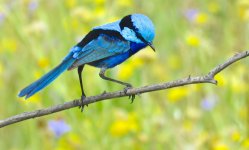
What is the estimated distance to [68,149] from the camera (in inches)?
150

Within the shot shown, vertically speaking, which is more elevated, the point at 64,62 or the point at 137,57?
the point at 137,57

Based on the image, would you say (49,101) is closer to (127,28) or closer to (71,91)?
(71,91)

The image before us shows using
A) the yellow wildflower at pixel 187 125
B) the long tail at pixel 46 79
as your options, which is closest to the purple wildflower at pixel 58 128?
the yellow wildflower at pixel 187 125

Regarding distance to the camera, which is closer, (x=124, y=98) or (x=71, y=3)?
(x=124, y=98)

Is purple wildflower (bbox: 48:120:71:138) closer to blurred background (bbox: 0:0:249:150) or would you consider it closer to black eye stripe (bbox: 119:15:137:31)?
blurred background (bbox: 0:0:249:150)

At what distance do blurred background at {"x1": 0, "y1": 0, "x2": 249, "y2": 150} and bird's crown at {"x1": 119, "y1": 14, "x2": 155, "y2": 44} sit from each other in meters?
1.32

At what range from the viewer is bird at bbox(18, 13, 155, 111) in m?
2.12

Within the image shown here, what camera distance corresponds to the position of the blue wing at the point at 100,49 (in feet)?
7.18

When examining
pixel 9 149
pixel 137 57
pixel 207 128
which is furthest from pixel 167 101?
pixel 9 149

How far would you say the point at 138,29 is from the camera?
2086 millimetres

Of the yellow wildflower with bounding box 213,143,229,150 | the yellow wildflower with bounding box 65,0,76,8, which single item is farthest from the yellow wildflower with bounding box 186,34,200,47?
the yellow wildflower with bounding box 65,0,76,8

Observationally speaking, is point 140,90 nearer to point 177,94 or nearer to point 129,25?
point 129,25

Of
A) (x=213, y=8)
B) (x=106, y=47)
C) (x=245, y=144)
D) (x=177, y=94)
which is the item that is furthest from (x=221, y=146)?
(x=213, y=8)

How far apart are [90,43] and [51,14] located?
285 centimetres
